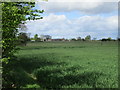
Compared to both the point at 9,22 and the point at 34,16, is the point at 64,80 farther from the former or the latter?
the point at 9,22

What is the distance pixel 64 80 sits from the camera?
978 cm

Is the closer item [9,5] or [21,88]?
[9,5]

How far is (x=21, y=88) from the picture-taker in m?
8.52

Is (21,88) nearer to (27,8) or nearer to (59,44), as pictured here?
(27,8)

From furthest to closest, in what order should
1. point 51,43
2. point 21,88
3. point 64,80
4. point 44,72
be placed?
point 51,43 → point 44,72 → point 64,80 → point 21,88

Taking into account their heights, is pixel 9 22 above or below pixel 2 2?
below

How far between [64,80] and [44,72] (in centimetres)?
302

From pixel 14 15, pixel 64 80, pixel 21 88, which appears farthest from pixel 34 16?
pixel 64 80

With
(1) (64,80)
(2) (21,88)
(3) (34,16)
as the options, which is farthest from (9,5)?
(1) (64,80)

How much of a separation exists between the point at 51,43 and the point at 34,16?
57115mm

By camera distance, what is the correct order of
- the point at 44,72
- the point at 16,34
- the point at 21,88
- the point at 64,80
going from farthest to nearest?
the point at 44,72
the point at 64,80
the point at 21,88
the point at 16,34

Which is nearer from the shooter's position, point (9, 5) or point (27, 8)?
point (9, 5)

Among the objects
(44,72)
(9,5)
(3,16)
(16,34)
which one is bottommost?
(44,72)

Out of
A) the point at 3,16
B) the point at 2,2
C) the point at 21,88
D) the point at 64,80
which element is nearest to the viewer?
the point at 3,16
